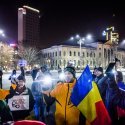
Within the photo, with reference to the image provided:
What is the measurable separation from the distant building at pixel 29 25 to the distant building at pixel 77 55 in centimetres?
5393

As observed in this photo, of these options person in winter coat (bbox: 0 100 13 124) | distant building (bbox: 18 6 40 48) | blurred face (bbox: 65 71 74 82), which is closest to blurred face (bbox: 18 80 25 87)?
person in winter coat (bbox: 0 100 13 124)

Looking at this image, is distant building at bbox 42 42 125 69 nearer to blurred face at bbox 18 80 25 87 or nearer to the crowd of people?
blurred face at bbox 18 80 25 87

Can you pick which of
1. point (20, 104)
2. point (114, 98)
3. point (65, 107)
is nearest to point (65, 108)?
point (65, 107)

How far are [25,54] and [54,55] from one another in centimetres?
2048

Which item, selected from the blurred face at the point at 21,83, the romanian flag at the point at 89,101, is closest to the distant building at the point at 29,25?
the blurred face at the point at 21,83

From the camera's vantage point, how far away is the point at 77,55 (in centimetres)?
11150

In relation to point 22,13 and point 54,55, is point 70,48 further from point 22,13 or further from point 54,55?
point 22,13

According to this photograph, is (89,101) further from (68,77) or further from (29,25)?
(29,25)

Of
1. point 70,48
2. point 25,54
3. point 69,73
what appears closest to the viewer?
point 69,73

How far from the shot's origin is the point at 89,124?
519 cm

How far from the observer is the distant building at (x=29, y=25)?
171 metres

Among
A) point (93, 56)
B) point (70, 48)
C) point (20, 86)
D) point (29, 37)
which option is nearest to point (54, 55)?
point (70, 48)

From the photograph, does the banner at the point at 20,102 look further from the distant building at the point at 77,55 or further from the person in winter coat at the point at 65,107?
the distant building at the point at 77,55

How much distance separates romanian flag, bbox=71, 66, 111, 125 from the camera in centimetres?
505
